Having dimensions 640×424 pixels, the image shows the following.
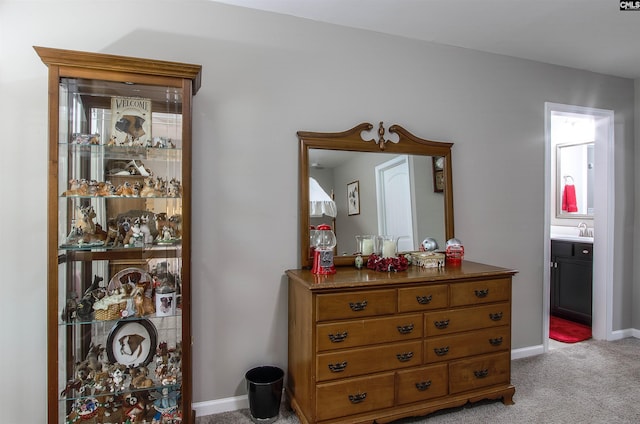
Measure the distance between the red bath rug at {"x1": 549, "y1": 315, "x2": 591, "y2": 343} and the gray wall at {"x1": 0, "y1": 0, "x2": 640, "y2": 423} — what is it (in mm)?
645

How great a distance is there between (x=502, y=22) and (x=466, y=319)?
2.08 m

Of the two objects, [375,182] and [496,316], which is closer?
[496,316]

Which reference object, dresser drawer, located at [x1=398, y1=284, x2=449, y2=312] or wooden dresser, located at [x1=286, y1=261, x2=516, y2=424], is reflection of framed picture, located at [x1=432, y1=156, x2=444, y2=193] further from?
dresser drawer, located at [x1=398, y1=284, x2=449, y2=312]

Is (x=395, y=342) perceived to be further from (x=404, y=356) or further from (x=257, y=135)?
(x=257, y=135)

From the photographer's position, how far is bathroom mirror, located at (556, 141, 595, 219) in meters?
4.54

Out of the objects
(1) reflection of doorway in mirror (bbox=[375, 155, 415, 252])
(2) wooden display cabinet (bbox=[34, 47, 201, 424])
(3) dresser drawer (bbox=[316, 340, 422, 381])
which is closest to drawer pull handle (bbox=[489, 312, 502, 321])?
(3) dresser drawer (bbox=[316, 340, 422, 381])

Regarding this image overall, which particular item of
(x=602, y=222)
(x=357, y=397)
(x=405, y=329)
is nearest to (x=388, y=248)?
(x=405, y=329)

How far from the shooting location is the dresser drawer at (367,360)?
6.73 ft

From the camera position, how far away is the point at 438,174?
9.64ft

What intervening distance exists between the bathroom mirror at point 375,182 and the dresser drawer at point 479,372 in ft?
2.80

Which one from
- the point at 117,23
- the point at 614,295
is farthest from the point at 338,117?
the point at 614,295

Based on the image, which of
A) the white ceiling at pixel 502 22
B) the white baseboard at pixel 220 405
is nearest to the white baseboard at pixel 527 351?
the white baseboard at pixel 220 405

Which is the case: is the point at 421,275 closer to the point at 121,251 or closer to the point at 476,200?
the point at 476,200

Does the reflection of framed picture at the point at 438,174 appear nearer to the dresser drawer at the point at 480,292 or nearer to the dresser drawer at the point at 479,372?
the dresser drawer at the point at 480,292
